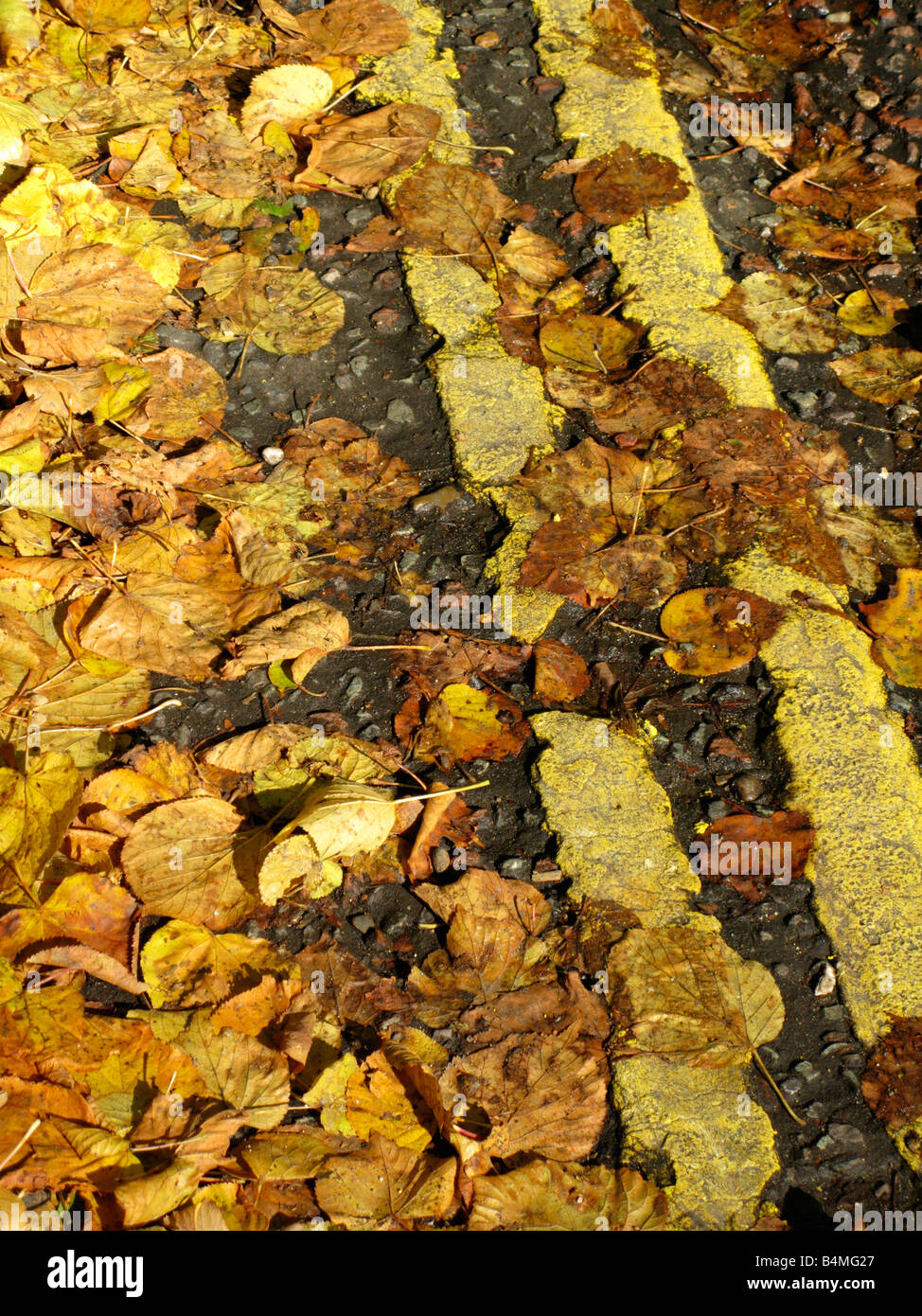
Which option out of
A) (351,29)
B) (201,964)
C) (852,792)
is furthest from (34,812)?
(351,29)

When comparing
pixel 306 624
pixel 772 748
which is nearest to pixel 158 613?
pixel 306 624

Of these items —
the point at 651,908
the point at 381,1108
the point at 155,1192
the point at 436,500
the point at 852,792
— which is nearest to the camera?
the point at 155,1192

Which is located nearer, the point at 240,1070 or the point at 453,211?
the point at 240,1070

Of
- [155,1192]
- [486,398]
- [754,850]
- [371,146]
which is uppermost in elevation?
[371,146]

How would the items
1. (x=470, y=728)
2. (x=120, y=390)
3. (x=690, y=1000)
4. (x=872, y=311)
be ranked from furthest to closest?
(x=872, y=311), (x=120, y=390), (x=470, y=728), (x=690, y=1000)

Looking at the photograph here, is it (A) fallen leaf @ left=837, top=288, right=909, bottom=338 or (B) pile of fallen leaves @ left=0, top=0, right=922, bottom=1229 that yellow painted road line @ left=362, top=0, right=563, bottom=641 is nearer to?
(B) pile of fallen leaves @ left=0, top=0, right=922, bottom=1229

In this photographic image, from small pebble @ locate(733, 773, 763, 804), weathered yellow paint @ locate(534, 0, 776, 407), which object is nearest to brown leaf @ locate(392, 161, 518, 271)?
weathered yellow paint @ locate(534, 0, 776, 407)

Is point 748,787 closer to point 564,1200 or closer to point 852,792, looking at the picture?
point 852,792
